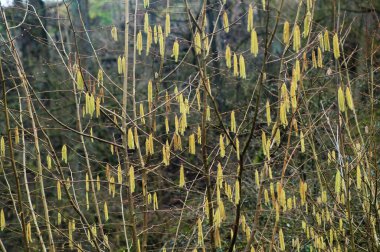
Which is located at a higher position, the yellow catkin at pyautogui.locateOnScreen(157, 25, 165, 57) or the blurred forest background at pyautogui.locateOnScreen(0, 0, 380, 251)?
the yellow catkin at pyautogui.locateOnScreen(157, 25, 165, 57)

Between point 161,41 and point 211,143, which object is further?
point 211,143

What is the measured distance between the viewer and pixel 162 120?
1245 cm

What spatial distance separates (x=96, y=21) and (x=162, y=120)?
874cm

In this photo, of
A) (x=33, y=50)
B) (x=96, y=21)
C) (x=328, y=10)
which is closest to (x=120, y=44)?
(x=33, y=50)

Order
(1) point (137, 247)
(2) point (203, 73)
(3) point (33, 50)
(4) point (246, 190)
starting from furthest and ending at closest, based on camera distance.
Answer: (3) point (33, 50)
(4) point (246, 190)
(1) point (137, 247)
(2) point (203, 73)

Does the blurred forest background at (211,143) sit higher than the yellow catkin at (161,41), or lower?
lower

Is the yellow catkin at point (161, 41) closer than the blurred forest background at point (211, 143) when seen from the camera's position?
No

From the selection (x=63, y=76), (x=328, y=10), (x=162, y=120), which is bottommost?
(x=162, y=120)

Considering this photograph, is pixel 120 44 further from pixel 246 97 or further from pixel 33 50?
pixel 246 97

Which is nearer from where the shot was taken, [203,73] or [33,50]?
[203,73]

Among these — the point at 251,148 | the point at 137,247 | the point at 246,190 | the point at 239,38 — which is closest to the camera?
the point at 137,247

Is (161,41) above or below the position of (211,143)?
above

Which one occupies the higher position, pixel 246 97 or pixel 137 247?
pixel 137 247

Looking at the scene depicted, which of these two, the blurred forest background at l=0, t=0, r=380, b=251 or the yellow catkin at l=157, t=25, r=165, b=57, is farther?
the yellow catkin at l=157, t=25, r=165, b=57
